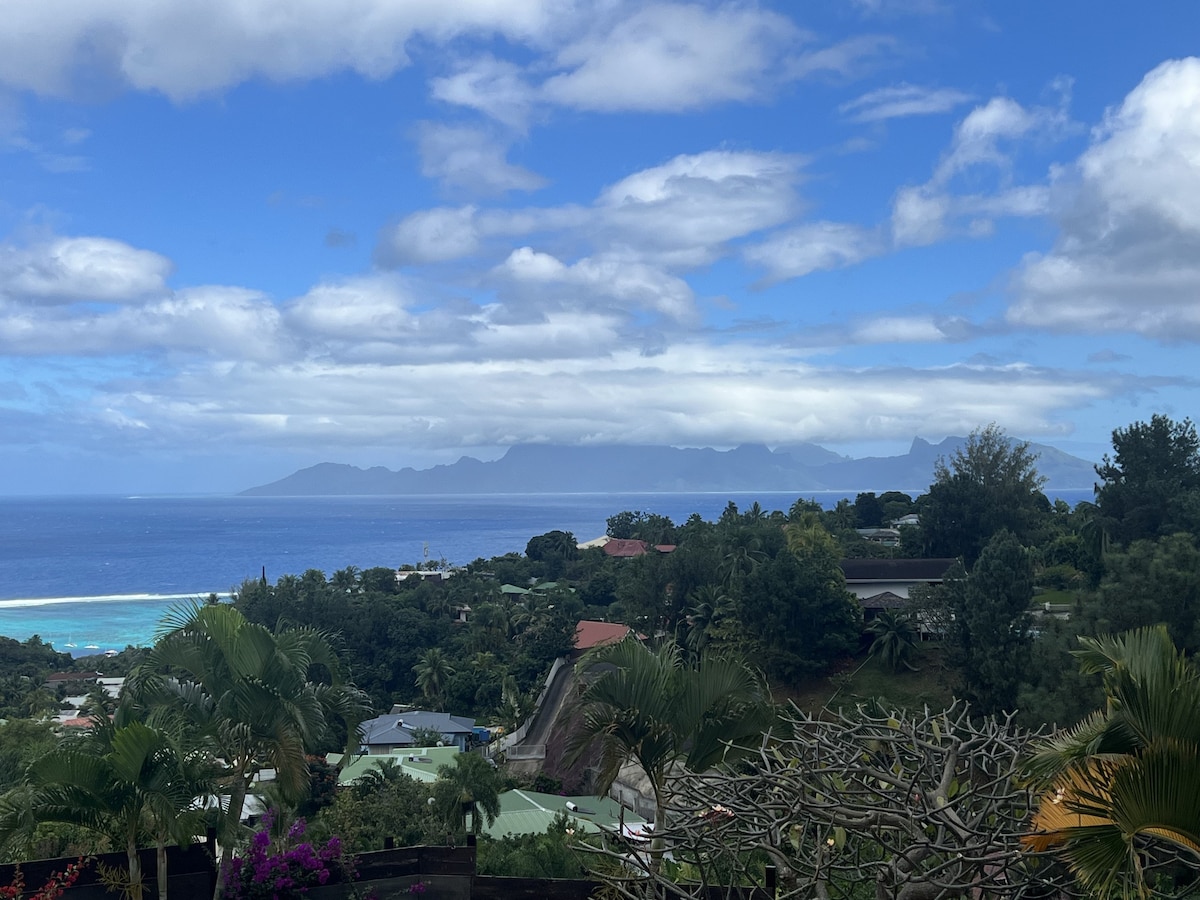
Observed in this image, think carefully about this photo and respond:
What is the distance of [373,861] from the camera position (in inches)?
354

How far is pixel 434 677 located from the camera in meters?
40.6

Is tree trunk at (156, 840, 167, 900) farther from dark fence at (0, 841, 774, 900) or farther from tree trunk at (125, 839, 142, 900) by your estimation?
dark fence at (0, 841, 774, 900)

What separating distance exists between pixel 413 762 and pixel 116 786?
20.3 meters

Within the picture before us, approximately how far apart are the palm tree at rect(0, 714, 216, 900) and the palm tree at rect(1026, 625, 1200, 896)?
18.3ft

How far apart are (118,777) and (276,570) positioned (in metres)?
117

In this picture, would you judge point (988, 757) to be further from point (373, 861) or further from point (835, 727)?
point (373, 861)

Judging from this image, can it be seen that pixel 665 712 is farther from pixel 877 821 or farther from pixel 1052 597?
pixel 1052 597

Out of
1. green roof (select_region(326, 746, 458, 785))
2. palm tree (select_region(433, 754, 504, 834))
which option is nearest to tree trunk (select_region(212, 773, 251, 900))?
palm tree (select_region(433, 754, 504, 834))

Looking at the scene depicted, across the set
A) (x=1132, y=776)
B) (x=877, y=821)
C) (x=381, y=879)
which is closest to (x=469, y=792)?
(x=381, y=879)

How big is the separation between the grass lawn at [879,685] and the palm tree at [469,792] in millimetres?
11588

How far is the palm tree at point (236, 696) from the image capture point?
764cm

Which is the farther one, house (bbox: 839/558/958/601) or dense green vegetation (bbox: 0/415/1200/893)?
house (bbox: 839/558/958/601)

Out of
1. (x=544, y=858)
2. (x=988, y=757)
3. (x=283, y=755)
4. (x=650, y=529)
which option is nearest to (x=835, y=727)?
(x=988, y=757)

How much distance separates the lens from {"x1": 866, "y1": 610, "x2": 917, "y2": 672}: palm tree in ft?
93.5
